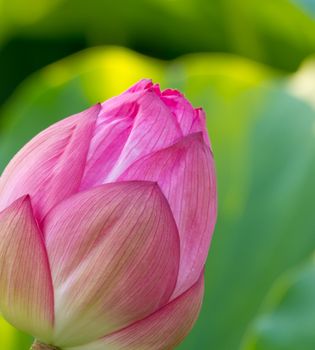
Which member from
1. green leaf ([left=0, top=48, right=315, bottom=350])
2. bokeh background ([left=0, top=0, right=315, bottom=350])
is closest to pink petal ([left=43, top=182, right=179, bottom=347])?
bokeh background ([left=0, top=0, right=315, bottom=350])

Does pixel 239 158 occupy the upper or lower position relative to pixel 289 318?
upper

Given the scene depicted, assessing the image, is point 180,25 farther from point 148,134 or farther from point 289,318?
point 148,134

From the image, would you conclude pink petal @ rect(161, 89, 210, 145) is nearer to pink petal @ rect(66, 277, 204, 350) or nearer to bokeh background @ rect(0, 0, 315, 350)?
pink petal @ rect(66, 277, 204, 350)

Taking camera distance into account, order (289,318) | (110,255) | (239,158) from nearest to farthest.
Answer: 1. (110,255)
2. (289,318)
3. (239,158)

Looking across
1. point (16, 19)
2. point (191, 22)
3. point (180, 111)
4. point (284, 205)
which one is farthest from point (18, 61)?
point (180, 111)

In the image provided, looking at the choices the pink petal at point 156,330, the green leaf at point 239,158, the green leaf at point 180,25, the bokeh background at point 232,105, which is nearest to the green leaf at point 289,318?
the bokeh background at point 232,105

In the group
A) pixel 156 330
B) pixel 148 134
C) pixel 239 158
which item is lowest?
pixel 239 158

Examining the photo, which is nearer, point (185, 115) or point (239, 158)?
point (185, 115)

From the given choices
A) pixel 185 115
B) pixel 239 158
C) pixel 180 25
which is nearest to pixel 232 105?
pixel 239 158
